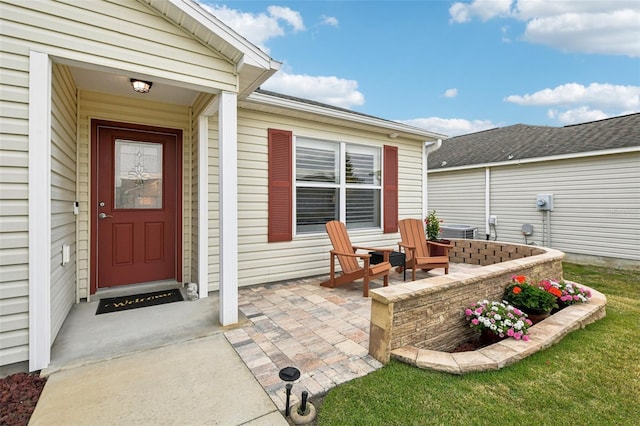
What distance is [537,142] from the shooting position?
842 centimetres

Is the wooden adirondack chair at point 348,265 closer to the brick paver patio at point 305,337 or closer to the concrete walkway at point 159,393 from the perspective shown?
the brick paver patio at point 305,337

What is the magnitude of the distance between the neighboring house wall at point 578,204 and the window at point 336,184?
5029 mm

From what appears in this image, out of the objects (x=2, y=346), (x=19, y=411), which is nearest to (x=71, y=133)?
(x=2, y=346)

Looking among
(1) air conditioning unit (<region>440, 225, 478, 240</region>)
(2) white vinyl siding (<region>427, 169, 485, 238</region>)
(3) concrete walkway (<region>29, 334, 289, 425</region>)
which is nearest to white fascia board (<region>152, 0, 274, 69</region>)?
(3) concrete walkway (<region>29, 334, 289, 425</region>)

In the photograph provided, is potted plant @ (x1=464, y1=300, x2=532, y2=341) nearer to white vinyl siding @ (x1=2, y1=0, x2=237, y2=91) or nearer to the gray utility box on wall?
white vinyl siding @ (x1=2, y1=0, x2=237, y2=91)

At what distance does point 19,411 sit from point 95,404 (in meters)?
0.41

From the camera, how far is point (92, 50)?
2.32 m

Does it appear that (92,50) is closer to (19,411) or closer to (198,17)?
(198,17)

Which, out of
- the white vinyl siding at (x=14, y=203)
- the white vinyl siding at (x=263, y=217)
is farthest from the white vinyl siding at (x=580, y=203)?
the white vinyl siding at (x=14, y=203)

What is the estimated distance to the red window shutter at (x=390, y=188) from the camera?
567 cm

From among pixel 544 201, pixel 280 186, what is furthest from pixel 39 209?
pixel 544 201

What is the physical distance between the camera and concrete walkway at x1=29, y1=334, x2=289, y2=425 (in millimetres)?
1661

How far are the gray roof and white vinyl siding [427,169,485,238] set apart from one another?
0.43m

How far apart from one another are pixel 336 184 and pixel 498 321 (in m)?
3.17
